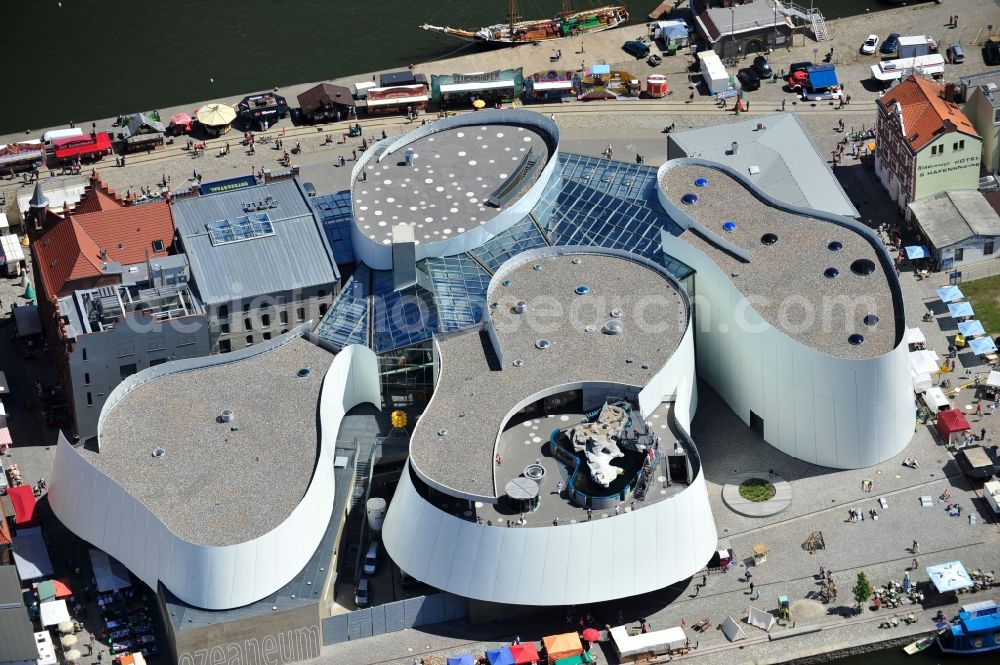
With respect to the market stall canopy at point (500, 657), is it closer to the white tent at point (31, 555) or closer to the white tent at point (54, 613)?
the white tent at point (54, 613)

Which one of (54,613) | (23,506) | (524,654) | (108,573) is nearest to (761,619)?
(524,654)

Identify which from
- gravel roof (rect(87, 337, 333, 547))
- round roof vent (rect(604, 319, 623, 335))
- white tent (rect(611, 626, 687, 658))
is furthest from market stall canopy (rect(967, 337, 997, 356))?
gravel roof (rect(87, 337, 333, 547))

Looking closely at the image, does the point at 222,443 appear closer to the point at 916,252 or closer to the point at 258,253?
the point at 258,253

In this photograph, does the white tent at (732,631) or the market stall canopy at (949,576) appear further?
the market stall canopy at (949,576)

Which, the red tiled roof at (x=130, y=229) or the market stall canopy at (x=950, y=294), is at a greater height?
the red tiled roof at (x=130, y=229)

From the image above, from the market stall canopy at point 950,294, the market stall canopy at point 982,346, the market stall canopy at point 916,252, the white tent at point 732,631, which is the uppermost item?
the market stall canopy at point 916,252

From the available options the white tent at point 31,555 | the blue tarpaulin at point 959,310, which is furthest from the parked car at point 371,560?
the blue tarpaulin at point 959,310

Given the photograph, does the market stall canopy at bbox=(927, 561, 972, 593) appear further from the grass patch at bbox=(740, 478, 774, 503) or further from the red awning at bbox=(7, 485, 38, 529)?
the red awning at bbox=(7, 485, 38, 529)

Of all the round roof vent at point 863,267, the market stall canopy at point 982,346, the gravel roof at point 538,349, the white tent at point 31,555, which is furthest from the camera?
the market stall canopy at point 982,346
